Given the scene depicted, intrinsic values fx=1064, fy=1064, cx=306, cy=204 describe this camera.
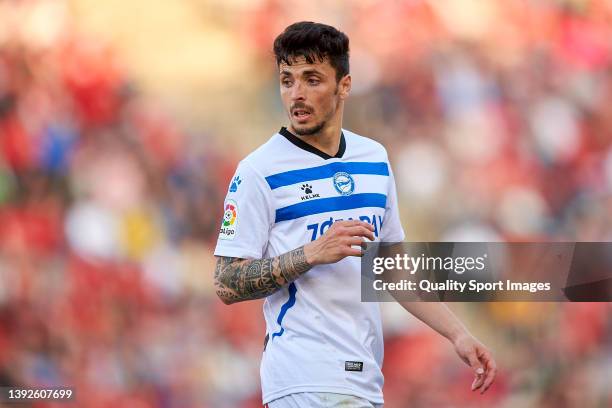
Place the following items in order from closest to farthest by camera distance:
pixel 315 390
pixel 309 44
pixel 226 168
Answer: pixel 315 390 → pixel 309 44 → pixel 226 168

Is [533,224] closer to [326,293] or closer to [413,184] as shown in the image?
[413,184]

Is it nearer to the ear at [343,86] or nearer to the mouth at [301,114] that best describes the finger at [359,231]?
the mouth at [301,114]

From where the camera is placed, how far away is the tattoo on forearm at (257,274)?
2898mm

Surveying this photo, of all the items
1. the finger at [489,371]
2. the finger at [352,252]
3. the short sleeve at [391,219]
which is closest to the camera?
the finger at [352,252]

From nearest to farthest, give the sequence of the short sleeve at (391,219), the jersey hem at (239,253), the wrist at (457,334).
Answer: the jersey hem at (239,253)
the wrist at (457,334)
the short sleeve at (391,219)

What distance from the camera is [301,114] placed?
313cm

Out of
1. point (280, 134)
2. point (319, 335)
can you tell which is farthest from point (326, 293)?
point (280, 134)

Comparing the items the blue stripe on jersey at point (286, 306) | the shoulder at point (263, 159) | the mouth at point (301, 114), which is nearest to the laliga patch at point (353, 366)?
the blue stripe on jersey at point (286, 306)

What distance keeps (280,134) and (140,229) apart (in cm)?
234

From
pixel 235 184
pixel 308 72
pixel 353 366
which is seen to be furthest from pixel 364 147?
pixel 353 366

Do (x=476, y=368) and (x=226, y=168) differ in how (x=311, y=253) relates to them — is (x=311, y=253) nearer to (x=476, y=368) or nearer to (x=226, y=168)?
Answer: (x=476, y=368)

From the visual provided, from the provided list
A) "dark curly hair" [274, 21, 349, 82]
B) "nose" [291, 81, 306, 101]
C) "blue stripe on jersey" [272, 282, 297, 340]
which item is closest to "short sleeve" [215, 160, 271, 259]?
"blue stripe on jersey" [272, 282, 297, 340]

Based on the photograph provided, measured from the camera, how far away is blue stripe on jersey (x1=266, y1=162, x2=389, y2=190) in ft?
10.1

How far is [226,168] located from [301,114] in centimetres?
230
